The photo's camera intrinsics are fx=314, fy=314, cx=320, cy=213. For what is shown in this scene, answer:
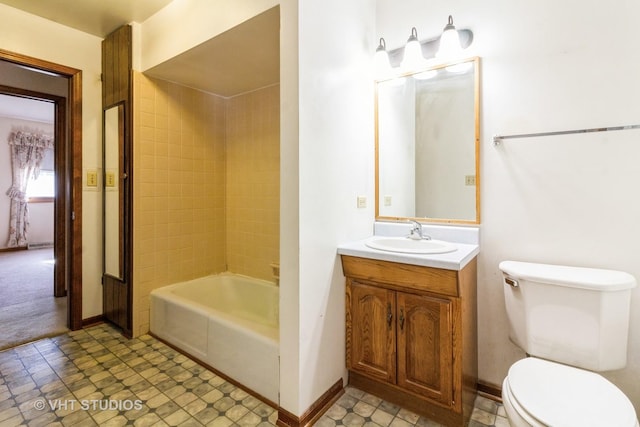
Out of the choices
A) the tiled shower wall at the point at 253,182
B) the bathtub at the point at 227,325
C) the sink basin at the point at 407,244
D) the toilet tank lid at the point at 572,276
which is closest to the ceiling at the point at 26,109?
the tiled shower wall at the point at 253,182

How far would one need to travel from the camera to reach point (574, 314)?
1.35m

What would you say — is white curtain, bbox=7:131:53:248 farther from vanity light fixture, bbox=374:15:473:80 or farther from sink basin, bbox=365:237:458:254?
sink basin, bbox=365:237:458:254

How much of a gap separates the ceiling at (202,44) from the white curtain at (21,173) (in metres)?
4.84

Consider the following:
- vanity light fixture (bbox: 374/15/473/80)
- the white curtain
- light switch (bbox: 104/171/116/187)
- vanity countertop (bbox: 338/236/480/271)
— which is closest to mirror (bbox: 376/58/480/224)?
vanity light fixture (bbox: 374/15/473/80)

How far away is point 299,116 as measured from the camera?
1.49 m

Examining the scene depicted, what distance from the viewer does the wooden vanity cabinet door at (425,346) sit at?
4.91 ft

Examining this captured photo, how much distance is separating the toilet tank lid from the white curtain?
7774 millimetres

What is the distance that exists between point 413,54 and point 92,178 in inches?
104

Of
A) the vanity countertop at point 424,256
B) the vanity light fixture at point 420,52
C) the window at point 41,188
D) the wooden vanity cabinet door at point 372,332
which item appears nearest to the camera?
the vanity countertop at point 424,256

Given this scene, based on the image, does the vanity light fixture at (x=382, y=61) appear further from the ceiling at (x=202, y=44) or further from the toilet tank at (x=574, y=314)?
Answer: the toilet tank at (x=574, y=314)

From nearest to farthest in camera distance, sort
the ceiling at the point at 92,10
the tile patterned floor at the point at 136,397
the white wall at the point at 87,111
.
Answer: the tile patterned floor at the point at 136,397 < the ceiling at the point at 92,10 < the white wall at the point at 87,111

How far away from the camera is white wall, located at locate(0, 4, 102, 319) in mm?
2365

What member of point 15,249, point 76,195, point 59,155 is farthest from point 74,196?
point 15,249

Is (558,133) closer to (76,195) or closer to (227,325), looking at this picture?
(227,325)
